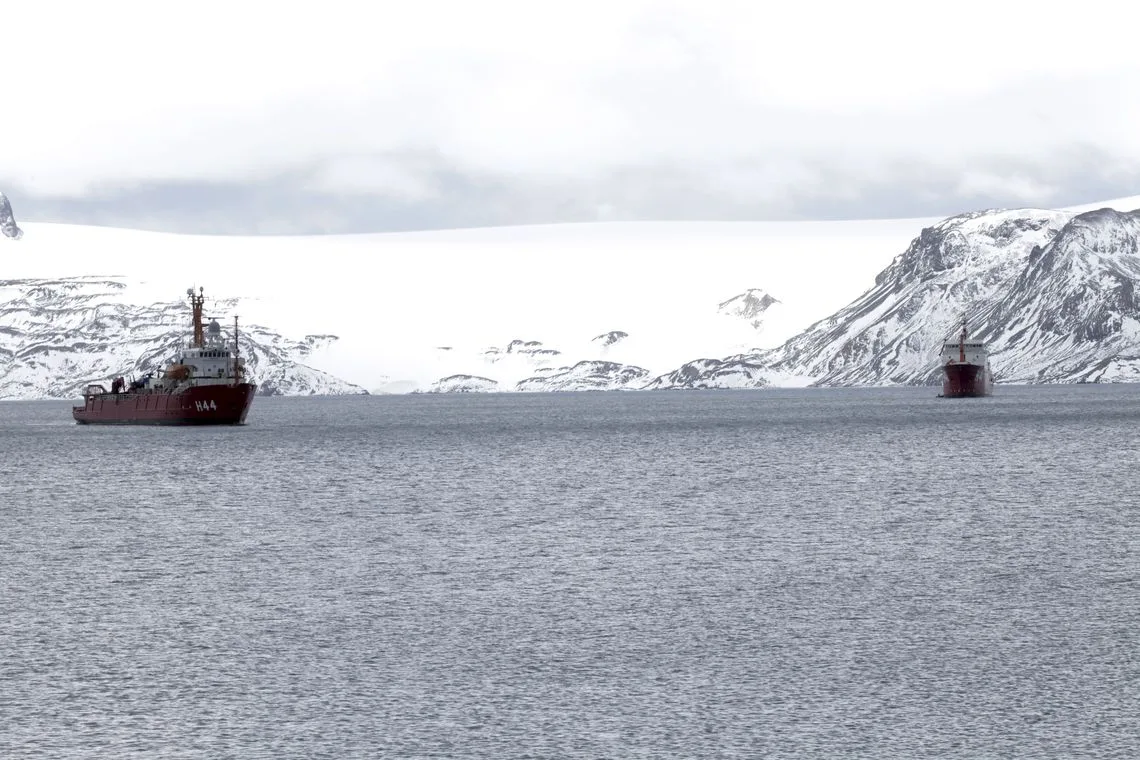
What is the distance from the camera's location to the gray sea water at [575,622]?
35156 millimetres

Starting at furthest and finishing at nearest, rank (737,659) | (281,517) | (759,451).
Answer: (759,451) < (281,517) < (737,659)

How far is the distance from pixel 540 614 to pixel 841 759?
1943 centimetres

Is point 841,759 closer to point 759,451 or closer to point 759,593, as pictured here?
point 759,593

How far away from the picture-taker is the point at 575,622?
4912cm

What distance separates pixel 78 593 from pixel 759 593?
24.4 metres

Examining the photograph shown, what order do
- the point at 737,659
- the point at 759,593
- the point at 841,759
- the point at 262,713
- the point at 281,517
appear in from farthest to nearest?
the point at 281,517, the point at 759,593, the point at 737,659, the point at 262,713, the point at 841,759

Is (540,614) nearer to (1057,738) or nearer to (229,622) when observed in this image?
(229,622)

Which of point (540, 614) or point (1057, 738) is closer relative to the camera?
point (1057, 738)

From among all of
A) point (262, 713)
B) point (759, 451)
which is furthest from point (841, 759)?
point (759, 451)

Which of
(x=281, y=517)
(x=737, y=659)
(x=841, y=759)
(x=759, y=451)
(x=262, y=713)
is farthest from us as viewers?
(x=759, y=451)

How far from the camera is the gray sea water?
35.2 meters

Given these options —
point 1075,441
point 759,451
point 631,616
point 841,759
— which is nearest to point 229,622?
point 631,616

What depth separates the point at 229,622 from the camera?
50.2 meters

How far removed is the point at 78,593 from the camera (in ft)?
186
